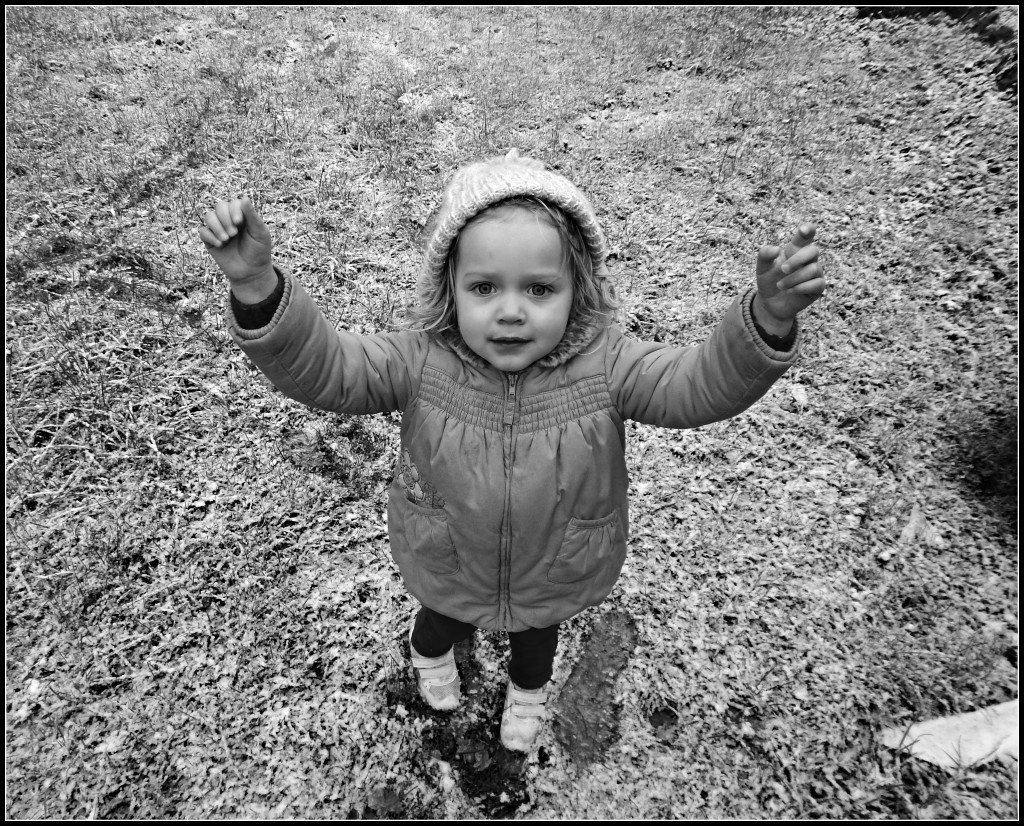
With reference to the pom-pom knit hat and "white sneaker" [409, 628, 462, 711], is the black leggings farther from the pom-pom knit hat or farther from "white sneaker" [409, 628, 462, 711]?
the pom-pom knit hat

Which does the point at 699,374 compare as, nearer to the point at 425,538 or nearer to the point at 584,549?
the point at 584,549

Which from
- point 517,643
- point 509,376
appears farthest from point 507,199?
point 517,643

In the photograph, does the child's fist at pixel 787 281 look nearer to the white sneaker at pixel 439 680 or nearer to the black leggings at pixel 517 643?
the black leggings at pixel 517 643

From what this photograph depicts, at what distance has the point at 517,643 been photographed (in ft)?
9.12

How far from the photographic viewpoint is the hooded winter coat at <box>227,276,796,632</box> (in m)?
2.16

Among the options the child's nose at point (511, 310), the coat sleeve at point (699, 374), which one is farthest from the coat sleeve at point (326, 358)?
the coat sleeve at point (699, 374)

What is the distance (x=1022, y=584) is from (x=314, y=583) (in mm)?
3959

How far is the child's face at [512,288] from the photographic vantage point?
6.72ft

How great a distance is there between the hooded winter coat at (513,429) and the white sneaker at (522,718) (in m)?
0.71

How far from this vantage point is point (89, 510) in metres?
3.55

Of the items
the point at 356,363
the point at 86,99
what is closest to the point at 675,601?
the point at 356,363

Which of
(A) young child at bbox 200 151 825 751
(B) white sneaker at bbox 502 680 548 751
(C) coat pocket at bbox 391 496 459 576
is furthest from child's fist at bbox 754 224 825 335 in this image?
(B) white sneaker at bbox 502 680 548 751

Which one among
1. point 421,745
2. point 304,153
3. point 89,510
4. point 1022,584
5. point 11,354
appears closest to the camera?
point 421,745

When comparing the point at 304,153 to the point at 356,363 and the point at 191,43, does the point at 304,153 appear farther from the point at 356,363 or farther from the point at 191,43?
the point at 356,363
